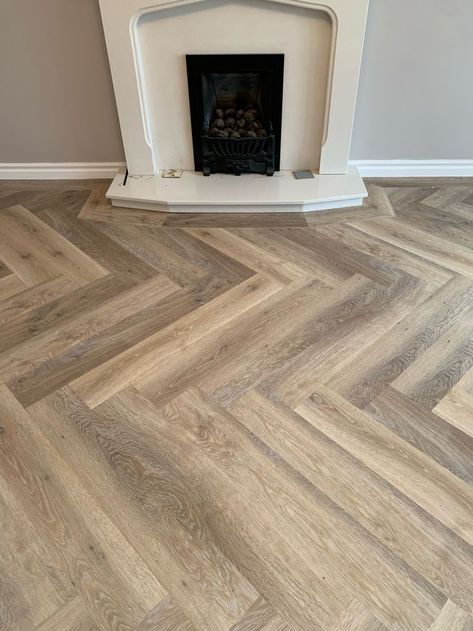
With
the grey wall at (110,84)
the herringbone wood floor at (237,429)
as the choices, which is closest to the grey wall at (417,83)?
the grey wall at (110,84)

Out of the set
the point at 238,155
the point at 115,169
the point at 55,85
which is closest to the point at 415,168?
the point at 238,155

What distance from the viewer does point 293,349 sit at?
1.78 meters

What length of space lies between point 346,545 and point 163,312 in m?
1.13

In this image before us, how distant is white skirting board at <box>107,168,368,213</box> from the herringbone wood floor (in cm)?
21

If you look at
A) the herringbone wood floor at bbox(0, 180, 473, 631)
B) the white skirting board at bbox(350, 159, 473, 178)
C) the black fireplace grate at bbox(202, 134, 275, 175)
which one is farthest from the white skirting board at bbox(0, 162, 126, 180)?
the white skirting board at bbox(350, 159, 473, 178)

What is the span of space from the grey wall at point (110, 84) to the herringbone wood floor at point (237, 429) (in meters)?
0.75

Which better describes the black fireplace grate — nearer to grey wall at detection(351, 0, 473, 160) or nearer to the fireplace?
the fireplace

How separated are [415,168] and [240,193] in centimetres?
117

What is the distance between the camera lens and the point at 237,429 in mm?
1499

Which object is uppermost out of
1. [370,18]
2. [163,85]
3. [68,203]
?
[370,18]

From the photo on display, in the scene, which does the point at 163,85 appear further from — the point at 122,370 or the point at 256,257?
the point at 122,370

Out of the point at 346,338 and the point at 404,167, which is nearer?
the point at 346,338

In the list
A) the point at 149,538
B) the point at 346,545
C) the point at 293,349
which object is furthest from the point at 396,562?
the point at 293,349

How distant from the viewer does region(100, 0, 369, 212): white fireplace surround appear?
2.37m
